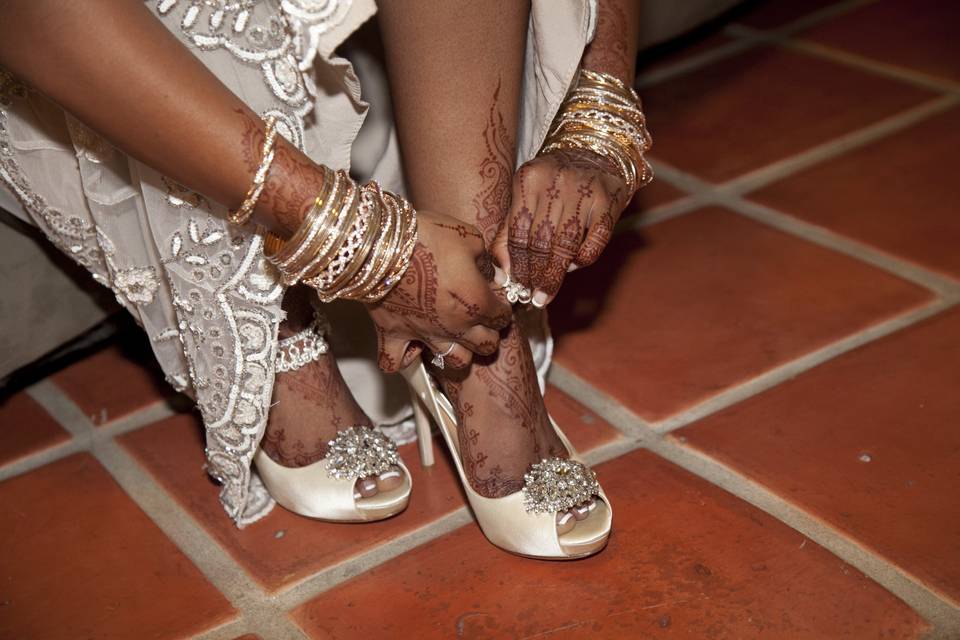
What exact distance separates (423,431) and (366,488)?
3.3 inches

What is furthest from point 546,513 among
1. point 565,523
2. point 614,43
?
point 614,43

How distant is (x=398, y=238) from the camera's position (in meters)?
0.72

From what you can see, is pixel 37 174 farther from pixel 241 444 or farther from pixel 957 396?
pixel 957 396

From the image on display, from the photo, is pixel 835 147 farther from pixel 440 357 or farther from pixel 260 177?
pixel 260 177

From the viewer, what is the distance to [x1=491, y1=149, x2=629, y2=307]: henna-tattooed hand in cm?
78

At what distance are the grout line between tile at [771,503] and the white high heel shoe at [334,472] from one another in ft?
0.70

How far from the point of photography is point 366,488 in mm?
850

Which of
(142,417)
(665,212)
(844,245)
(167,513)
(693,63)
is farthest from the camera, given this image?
(693,63)

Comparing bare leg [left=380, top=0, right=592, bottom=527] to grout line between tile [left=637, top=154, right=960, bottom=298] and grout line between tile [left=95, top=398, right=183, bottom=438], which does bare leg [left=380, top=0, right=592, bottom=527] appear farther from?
grout line between tile [left=637, top=154, right=960, bottom=298]

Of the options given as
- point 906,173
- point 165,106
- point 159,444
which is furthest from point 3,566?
point 906,173

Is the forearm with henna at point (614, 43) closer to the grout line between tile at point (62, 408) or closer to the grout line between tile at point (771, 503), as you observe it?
the grout line between tile at point (771, 503)

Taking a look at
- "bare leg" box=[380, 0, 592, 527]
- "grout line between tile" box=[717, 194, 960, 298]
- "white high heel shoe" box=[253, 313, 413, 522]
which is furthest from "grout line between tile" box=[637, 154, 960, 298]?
"white high heel shoe" box=[253, 313, 413, 522]

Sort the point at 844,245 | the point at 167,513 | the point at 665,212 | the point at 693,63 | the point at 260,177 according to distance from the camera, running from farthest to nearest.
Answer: the point at 693,63 < the point at 665,212 < the point at 844,245 < the point at 167,513 < the point at 260,177

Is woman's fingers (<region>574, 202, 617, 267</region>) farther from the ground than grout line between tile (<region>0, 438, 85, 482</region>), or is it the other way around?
woman's fingers (<region>574, 202, 617, 267</region>)
